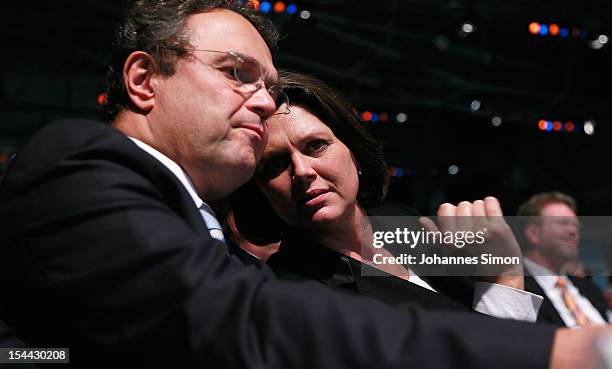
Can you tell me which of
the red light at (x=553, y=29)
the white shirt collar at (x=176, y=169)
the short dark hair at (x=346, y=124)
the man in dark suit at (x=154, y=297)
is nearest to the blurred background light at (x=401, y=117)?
the red light at (x=553, y=29)

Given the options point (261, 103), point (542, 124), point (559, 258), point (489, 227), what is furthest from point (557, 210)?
point (542, 124)

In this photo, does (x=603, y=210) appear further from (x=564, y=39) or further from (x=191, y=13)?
(x=191, y=13)

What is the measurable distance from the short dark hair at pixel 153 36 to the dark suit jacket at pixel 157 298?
0.41 m

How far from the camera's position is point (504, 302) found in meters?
1.62

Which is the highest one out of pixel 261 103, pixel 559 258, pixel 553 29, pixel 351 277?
pixel 553 29

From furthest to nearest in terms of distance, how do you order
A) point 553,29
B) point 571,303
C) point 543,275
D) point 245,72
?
point 553,29 < point 543,275 < point 571,303 < point 245,72

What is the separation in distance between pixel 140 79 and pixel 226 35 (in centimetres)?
19

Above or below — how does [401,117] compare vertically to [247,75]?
above

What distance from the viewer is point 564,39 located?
698 centimetres

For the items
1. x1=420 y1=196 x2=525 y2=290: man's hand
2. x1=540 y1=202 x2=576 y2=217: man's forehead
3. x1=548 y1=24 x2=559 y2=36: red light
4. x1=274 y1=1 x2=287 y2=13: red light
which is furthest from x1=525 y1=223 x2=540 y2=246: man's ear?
x1=420 y1=196 x2=525 y2=290: man's hand

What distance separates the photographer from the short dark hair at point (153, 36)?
126 centimetres

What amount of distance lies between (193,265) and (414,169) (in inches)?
370

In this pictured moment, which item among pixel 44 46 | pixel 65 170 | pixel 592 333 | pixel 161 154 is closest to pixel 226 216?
pixel 161 154

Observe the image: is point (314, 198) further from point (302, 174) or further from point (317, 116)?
point (317, 116)
